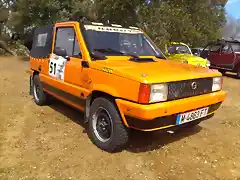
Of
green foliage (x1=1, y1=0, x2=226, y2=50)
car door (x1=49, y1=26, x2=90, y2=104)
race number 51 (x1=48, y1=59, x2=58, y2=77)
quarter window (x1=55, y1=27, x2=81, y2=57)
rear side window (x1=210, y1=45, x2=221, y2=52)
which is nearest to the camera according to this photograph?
car door (x1=49, y1=26, x2=90, y2=104)

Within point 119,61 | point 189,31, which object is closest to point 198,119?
point 119,61

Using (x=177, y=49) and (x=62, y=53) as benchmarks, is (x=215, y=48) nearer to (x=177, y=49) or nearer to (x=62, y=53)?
(x=177, y=49)

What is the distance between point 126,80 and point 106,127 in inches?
35.8

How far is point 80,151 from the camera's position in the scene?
4.22 m

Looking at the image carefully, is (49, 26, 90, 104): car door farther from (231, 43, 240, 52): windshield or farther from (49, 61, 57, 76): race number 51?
(231, 43, 240, 52): windshield

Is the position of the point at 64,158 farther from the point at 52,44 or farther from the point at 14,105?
the point at 14,105

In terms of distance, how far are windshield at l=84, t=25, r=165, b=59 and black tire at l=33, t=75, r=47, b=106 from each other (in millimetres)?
2157

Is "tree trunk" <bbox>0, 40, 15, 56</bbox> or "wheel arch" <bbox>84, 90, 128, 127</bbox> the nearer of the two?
"wheel arch" <bbox>84, 90, 128, 127</bbox>

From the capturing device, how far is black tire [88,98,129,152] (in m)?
3.95

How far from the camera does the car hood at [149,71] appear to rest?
368 cm

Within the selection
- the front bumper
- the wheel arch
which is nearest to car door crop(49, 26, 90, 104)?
the wheel arch

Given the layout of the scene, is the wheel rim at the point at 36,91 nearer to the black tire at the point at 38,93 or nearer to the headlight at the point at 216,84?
the black tire at the point at 38,93

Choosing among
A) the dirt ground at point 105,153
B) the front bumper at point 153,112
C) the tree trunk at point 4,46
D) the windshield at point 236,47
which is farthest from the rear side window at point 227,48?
the tree trunk at point 4,46

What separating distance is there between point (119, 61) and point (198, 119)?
148 centimetres
